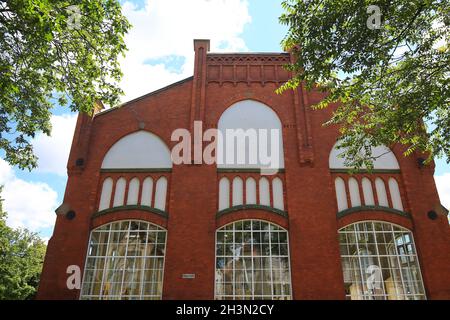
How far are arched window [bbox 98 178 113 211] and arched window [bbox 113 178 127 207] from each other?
0.27 m

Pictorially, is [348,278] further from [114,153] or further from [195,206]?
[114,153]

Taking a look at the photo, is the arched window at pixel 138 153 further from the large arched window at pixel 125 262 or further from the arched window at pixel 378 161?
the arched window at pixel 378 161

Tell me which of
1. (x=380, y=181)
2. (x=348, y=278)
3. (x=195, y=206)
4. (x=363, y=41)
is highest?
(x=363, y=41)

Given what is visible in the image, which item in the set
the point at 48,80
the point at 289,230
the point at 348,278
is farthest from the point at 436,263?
the point at 48,80

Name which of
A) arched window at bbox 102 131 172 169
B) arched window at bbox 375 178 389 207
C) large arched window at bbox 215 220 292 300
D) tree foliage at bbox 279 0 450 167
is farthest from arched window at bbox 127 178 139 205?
arched window at bbox 375 178 389 207

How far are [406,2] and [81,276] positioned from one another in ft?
45.9

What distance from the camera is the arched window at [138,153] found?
14664 mm

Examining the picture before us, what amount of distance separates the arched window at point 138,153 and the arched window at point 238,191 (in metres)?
3.03

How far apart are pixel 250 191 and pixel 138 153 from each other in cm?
536

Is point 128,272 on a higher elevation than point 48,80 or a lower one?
lower

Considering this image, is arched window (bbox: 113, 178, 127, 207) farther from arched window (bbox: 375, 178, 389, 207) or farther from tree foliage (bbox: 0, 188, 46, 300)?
tree foliage (bbox: 0, 188, 46, 300)

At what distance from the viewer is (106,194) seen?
560 inches

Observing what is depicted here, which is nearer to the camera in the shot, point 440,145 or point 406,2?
point 406,2

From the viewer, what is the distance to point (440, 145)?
33.7 ft
